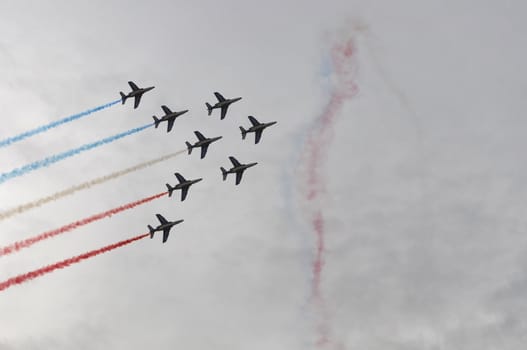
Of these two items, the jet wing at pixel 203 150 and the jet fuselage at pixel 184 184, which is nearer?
the jet fuselage at pixel 184 184

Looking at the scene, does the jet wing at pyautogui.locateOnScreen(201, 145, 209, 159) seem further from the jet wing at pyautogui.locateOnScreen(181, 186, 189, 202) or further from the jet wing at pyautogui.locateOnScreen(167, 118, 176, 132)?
the jet wing at pyautogui.locateOnScreen(167, 118, 176, 132)

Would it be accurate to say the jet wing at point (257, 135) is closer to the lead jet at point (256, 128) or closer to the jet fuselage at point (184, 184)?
the lead jet at point (256, 128)

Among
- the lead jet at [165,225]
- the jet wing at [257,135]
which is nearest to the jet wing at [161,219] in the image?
the lead jet at [165,225]

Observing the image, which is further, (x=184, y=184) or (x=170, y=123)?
(x=170, y=123)

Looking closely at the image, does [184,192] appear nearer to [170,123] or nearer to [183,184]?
[183,184]

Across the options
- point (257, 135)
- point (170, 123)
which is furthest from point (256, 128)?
point (170, 123)

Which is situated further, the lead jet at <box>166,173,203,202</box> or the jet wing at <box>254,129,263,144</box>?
the jet wing at <box>254,129,263,144</box>

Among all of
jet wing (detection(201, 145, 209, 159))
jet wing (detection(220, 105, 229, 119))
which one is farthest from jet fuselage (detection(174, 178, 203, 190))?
jet wing (detection(220, 105, 229, 119))

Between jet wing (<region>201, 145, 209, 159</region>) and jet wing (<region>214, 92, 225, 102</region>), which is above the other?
jet wing (<region>214, 92, 225, 102</region>)

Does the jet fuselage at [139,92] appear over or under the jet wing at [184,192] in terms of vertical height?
over

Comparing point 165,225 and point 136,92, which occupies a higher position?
point 136,92

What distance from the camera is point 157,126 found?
17938cm

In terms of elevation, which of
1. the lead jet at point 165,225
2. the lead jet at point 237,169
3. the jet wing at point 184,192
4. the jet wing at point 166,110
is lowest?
the lead jet at point 165,225

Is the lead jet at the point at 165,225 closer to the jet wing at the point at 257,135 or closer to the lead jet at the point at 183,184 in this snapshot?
Answer: the lead jet at the point at 183,184
